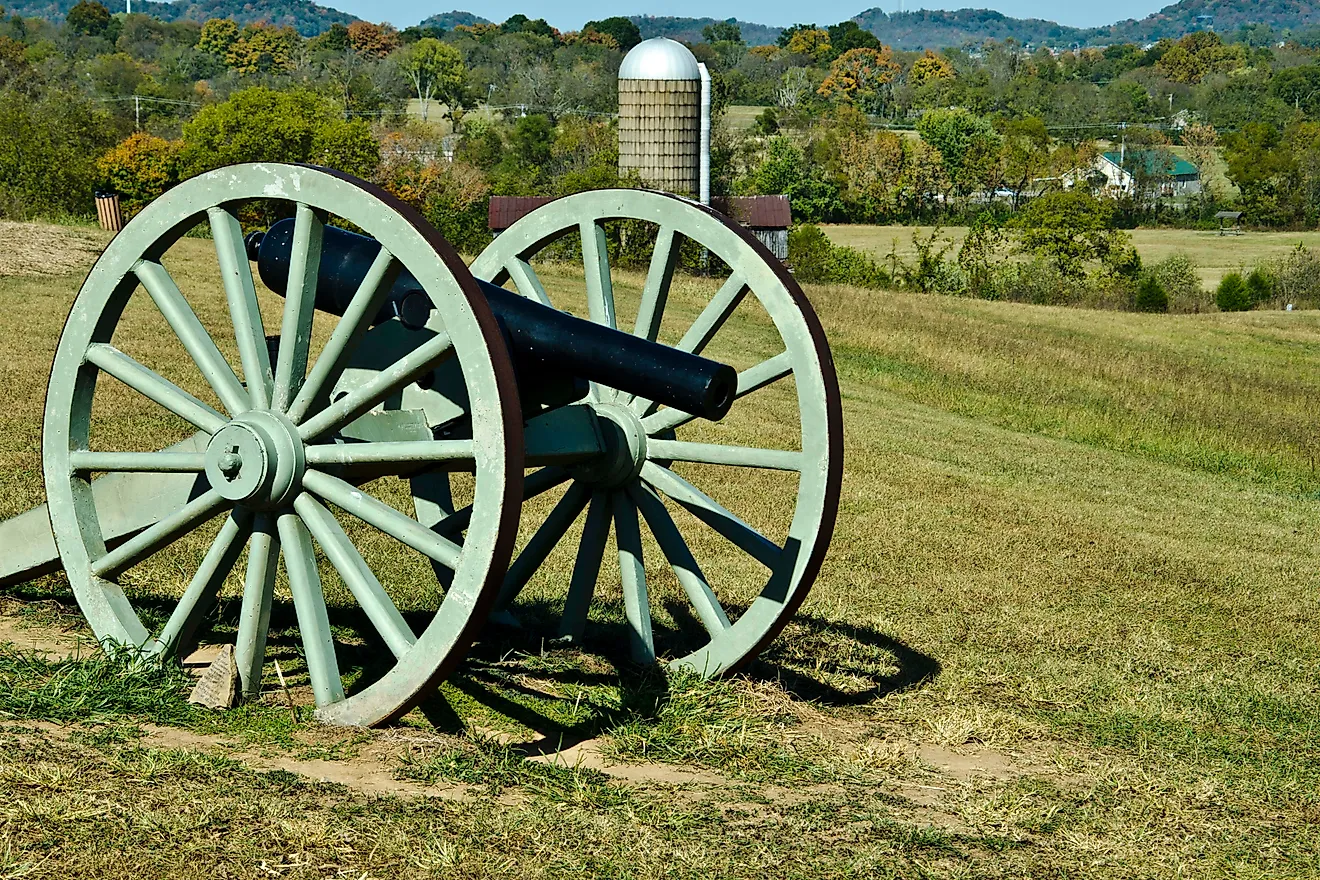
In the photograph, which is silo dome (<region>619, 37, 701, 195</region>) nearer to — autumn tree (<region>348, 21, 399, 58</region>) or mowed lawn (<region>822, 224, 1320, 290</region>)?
mowed lawn (<region>822, 224, 1320, 290</region>)

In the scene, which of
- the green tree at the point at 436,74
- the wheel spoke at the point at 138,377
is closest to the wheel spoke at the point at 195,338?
the wheel spoke at the point at 138,377

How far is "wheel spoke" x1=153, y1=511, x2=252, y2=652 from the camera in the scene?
5207 millimetres

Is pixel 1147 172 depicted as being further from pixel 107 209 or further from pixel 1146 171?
pixel 107 209

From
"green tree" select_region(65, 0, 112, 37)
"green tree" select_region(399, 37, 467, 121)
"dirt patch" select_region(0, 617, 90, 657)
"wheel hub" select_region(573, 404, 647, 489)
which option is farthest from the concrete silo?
"green tree" select_region(65, 0, 112, 37)

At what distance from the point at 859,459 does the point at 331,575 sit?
656 cm

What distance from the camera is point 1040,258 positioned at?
53.8 m

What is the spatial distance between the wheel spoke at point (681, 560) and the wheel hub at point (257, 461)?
5.14 feet

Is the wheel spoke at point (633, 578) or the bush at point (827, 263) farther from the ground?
the wheel spoke at point (633, 578)

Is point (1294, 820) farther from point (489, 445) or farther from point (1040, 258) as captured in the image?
point (1040, 258)

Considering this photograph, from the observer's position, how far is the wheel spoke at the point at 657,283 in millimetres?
6007

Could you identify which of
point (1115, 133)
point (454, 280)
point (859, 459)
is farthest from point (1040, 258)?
point (1115, 133)

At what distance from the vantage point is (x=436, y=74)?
447ft

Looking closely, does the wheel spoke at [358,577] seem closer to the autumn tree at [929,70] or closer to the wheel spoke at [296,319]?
the wheel spoke at [296,319]

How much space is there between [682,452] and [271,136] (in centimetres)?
3968
